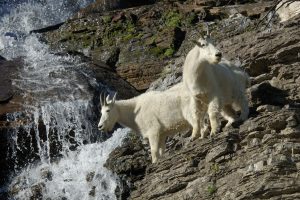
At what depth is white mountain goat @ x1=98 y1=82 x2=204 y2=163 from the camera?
53.8ft

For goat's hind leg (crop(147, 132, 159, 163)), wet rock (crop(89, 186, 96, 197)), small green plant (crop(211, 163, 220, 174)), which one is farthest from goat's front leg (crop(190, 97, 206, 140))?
wet rock (crop(89, 186, 96, 197))

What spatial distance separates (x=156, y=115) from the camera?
659 inches

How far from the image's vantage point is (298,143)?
44.8ft

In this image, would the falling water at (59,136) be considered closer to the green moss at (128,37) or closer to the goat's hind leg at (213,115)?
the green moss at (128,37)

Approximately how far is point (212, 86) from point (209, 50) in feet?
2.43

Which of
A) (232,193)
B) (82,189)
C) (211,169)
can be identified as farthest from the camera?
(82,189)

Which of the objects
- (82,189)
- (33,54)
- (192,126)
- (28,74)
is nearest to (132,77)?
(28,74)

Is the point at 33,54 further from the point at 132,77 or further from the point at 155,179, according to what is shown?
the point at 155,179

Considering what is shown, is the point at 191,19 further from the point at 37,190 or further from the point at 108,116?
the point at 108,116

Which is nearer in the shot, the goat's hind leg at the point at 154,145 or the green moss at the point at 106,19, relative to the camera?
the goat's hind leg at the point at 154,145

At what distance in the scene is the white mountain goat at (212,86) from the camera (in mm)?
15172

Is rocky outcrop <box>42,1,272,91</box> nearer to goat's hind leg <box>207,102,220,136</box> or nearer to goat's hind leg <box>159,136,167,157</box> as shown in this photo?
goat's hind leg <box>159,136,167,157</box>

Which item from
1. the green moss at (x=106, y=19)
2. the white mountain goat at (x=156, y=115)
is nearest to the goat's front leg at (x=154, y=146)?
the white mountain goat at (x=156, y=115)

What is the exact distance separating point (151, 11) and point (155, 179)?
1834 cm
